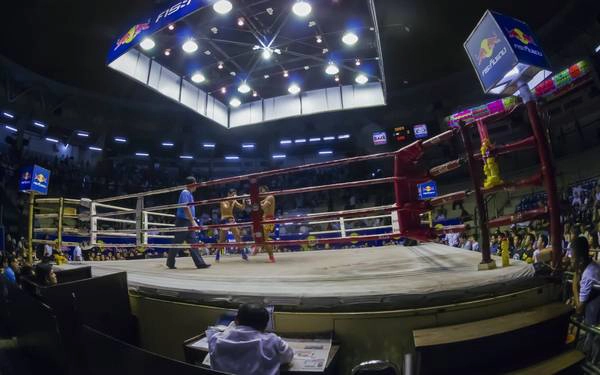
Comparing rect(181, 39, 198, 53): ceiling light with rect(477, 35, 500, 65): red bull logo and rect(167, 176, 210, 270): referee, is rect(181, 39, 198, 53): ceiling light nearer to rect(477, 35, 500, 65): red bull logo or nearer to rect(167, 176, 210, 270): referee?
rect(167, 176, 210, 270): referee

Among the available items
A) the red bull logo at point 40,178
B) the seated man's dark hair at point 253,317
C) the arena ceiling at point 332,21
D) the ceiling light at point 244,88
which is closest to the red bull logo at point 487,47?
the arena ceiling at point 332,21

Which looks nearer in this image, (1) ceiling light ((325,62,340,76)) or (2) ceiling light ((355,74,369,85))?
(1) ceiling light ((325,62,340,76))

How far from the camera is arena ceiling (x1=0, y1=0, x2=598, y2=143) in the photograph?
865 centimetres

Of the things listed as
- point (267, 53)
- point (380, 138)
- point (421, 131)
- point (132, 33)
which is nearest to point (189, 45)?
point (132, 33)

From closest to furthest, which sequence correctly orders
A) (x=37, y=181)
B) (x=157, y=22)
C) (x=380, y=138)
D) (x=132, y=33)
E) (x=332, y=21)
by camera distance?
(x=157, y=22), (x=132, y=33), (x=37, y=181), (x=332, y=21), (x=380, y=138)

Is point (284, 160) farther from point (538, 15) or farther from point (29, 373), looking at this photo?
point (29, 373)

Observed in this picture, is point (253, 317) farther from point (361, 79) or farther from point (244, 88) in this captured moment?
point (361, 79)

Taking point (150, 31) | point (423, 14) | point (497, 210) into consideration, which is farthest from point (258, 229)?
point (497, 210)

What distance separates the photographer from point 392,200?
17531mm

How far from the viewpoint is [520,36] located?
351 centimetres

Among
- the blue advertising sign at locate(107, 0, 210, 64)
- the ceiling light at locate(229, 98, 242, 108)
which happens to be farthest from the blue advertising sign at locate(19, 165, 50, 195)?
the ceiling light at locate(229, 98, 242, 108)

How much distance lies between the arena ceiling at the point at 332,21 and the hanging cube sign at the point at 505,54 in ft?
11.9

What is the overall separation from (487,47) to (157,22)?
495cm

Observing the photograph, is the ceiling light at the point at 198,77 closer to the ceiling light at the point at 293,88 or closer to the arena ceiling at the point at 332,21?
the arena ceiling at the point at 332,21
